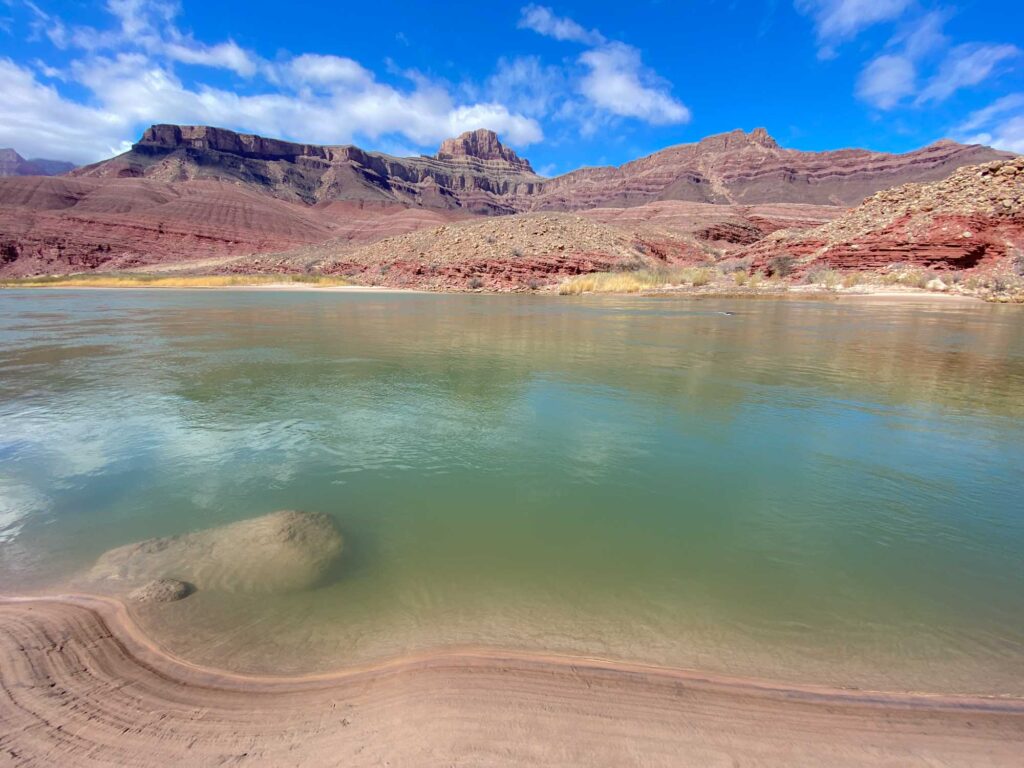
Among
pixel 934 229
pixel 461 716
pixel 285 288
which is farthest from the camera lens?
pixel 285 288

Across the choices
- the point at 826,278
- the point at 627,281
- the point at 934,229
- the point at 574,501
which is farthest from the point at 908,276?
the point at 574,501

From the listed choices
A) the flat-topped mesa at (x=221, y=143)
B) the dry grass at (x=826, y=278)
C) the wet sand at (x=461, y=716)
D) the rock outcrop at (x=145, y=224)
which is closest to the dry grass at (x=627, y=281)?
the dry grass at (x=826, y=278)

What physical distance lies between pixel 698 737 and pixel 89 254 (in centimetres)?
8357

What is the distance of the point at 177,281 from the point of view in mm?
46375

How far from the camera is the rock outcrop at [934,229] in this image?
86.4 feet

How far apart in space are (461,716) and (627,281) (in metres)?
34.8

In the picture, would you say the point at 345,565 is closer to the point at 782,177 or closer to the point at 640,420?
the point at 640,420

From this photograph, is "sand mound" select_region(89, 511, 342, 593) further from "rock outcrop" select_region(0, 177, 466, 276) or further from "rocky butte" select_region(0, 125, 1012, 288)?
"rock outcrop" select_region(0, 177, 466, 276)

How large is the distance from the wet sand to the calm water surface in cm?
15

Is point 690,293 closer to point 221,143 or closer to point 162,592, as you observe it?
point 162,592

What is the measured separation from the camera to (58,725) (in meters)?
2.01

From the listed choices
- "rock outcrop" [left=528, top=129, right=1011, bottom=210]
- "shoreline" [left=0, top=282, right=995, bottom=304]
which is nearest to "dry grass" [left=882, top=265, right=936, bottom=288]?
"shoreline" [left=0, top=282, right=995, bottom=304]

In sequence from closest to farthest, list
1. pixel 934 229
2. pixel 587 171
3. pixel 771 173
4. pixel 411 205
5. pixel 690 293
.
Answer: pixel 934 229 < pixel 690 293 < pixel 771 173 < pixel 411 205 < pixel 587 171

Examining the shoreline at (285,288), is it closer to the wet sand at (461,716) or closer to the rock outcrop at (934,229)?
the rock outcrop at (934,229)
